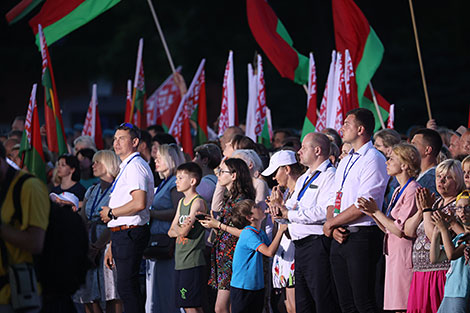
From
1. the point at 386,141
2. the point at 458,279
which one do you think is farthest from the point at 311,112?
the point at 458,279

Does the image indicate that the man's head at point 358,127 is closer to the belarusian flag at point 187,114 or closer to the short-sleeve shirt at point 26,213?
the short-sleeve shirt at point 26,213

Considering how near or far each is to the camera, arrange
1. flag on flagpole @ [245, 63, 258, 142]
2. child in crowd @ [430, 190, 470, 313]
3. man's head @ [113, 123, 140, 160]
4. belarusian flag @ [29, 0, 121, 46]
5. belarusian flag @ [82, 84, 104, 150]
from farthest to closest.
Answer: belarusian flag @ [82, 84, 104, 150] < flag on flagpole @ [245, 63, 258, 142] < belarusian flag @ [29, 0, 121, 46] < man's head @ [113, 123, 140, 160] < child in crowd @ [430, 190, 470, 313]

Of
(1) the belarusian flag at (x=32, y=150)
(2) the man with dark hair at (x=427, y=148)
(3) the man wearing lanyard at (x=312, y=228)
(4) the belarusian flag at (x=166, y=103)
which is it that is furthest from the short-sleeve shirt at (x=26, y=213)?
(4) the belarusian flag at (x=166, y=103)

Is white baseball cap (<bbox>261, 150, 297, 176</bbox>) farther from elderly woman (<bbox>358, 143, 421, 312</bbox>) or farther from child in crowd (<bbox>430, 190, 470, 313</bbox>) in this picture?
child in crowd (<bbox>430, 190, 470, 313</bbox>)

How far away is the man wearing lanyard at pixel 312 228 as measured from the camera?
304 inches

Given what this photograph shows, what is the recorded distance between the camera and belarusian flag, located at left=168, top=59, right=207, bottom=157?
525 inches

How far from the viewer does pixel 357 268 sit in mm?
7398

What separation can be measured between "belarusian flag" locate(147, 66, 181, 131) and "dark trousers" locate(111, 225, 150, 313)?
7229mm

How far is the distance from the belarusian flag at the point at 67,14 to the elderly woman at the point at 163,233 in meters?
3.77

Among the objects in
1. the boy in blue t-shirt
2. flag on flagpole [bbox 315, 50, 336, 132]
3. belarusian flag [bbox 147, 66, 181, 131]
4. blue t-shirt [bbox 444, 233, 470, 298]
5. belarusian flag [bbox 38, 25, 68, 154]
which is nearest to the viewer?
blue t-shirt [bbox 444, 233, 470, 298]

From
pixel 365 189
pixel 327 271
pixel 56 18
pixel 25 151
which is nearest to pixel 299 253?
pixel 327 271

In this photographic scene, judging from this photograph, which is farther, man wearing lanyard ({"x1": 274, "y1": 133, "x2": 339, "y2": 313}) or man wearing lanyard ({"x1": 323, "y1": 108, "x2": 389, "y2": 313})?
man wearing lanyard ({"x1": 274, "y1": 133, "x2": 339, "y2": 313})

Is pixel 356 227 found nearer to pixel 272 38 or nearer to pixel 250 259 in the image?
pixel 250 259

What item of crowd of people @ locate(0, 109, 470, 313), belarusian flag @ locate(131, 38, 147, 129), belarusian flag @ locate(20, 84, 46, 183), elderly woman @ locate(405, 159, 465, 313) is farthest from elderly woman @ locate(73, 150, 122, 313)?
belarusian flag @ locate(131, 38, 147, 129)
